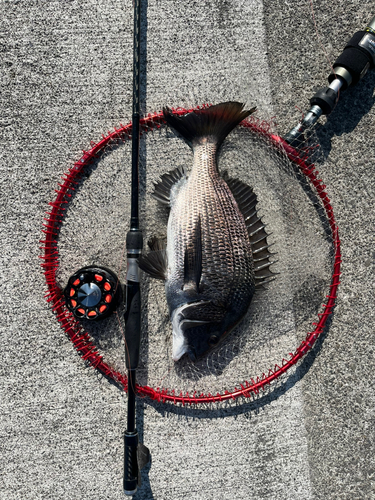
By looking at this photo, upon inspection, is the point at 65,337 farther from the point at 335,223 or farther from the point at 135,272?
the point at 335,223

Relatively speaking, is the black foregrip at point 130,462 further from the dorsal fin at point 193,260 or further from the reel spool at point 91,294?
the dorsal fin at point 193,260

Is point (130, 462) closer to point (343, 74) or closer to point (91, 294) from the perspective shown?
point (91, 294)

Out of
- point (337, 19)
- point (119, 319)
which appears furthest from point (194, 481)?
point (337, 19)

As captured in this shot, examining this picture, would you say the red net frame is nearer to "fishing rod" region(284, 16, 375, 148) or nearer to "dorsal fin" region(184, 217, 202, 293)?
"fishing rod" region(284, 16, 375, 148)

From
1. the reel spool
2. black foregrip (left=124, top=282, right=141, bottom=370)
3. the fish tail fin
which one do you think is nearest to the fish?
the fish tail fin

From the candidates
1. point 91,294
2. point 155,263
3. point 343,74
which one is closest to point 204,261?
point 155,263

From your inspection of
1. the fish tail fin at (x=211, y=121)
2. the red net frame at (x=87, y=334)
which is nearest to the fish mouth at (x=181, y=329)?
the red net frame at (x=87, y=334)
